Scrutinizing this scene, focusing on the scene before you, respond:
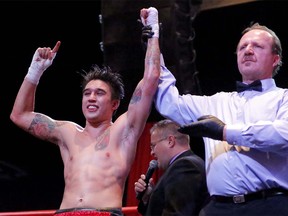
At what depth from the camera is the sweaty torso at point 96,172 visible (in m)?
2.15

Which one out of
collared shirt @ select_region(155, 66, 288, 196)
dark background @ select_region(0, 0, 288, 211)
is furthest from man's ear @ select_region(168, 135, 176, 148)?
dark background @ select_region(0, 0, 288, 211)

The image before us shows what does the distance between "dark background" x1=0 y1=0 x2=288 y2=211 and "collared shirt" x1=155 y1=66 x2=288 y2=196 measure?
2.56m

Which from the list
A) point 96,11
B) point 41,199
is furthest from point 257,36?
point 41,199

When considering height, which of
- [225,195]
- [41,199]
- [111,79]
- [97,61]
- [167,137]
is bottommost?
[41,199]

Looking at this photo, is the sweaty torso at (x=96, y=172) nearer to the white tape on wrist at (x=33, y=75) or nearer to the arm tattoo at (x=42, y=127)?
the arm tattoo at (x=42, y=127)

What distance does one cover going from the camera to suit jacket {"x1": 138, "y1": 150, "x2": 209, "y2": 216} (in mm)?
2275

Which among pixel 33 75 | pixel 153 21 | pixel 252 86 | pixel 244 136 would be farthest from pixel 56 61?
pixel 244 136

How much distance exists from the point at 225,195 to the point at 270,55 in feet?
1.93

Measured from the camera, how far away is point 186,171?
2340 mm

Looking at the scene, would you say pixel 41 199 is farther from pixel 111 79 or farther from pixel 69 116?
pixel 111 79

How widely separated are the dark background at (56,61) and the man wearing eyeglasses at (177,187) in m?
2.25

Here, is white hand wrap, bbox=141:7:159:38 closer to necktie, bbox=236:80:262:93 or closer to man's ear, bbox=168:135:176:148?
necktie, bbox=236:80:262:93

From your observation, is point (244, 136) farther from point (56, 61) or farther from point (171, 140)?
point (56, 61)

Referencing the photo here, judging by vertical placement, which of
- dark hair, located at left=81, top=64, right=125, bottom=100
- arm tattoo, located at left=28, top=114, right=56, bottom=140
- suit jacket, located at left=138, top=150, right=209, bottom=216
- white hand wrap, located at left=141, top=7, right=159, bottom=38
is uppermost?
white hand wrap, located at left=141, top=7, right=159, bottom=38
